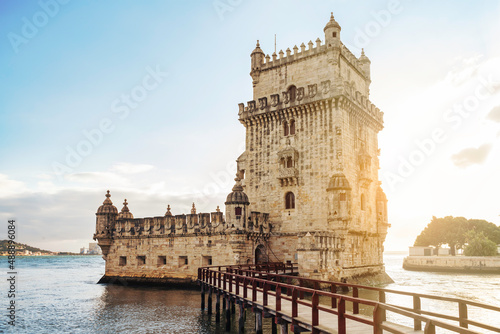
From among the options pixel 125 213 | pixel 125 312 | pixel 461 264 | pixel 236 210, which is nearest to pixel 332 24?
pixel 236 210

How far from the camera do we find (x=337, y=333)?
1070cm

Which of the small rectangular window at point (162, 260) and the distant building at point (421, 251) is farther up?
the small rectangular window at point (162, 260)

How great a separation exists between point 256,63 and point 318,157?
36.3 feet

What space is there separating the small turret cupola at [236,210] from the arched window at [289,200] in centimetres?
381

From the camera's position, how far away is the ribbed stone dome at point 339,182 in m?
30.1

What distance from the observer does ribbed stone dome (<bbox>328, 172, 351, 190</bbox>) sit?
98.7 feet

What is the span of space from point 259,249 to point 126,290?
11347 millimetres

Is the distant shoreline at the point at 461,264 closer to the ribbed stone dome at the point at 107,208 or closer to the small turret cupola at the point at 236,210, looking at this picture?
the small turret cupola at the point at 236,210

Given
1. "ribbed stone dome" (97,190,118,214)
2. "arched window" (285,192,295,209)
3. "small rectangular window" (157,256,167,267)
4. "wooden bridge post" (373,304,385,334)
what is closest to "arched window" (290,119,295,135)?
"arched window" (285,192,295,209)

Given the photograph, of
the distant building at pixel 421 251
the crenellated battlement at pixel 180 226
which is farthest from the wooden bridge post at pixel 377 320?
the distant building at pixel 421 251

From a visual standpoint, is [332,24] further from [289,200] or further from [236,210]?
[236,210]

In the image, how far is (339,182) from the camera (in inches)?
1191

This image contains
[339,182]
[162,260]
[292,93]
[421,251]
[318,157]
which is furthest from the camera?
[421,251]

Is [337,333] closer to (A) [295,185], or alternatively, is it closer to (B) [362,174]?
(A) [295,185]
